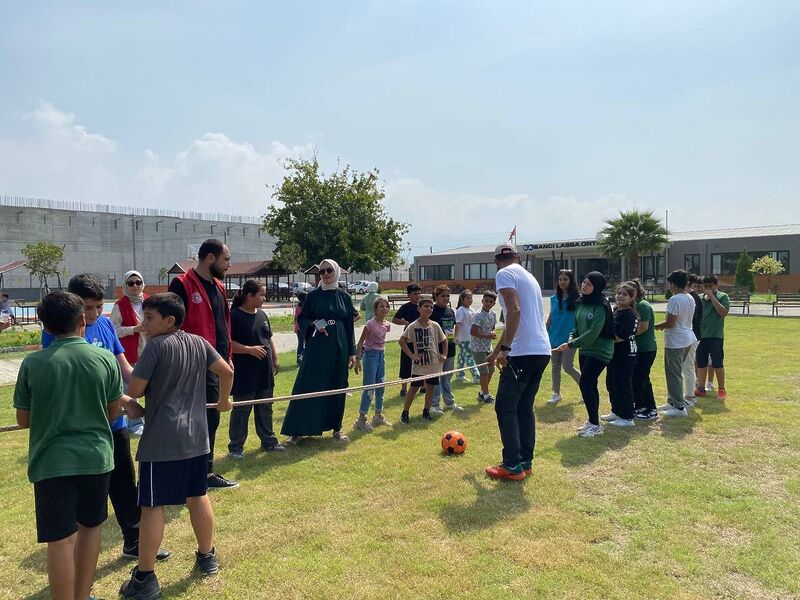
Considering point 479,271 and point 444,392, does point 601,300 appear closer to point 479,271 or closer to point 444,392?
point 444,392

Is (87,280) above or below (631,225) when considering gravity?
below

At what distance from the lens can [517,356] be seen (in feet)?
16.4

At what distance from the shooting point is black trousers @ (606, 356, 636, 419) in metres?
6.88

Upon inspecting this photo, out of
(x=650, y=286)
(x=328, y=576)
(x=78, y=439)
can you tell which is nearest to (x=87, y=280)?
(x=78, y=439)

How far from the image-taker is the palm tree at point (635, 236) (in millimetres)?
37781

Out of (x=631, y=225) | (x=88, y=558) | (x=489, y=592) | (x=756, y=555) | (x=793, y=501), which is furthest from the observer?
(x=631, y=225)

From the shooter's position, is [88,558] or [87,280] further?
[87,280]

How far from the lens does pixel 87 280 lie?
3.75 metres

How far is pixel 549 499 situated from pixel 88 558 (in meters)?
3.34

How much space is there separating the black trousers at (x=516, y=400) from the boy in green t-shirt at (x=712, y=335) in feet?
15.0

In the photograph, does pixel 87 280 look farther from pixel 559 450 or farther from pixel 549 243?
pixel 549 243

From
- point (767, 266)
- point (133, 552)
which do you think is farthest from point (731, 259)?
point (133, 552)

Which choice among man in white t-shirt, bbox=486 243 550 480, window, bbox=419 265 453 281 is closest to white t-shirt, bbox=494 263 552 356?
man in white t-shirt, bbox=486 243 550 480

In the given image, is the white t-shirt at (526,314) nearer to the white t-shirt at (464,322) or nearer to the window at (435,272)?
the white t-shirt at (464,322)
